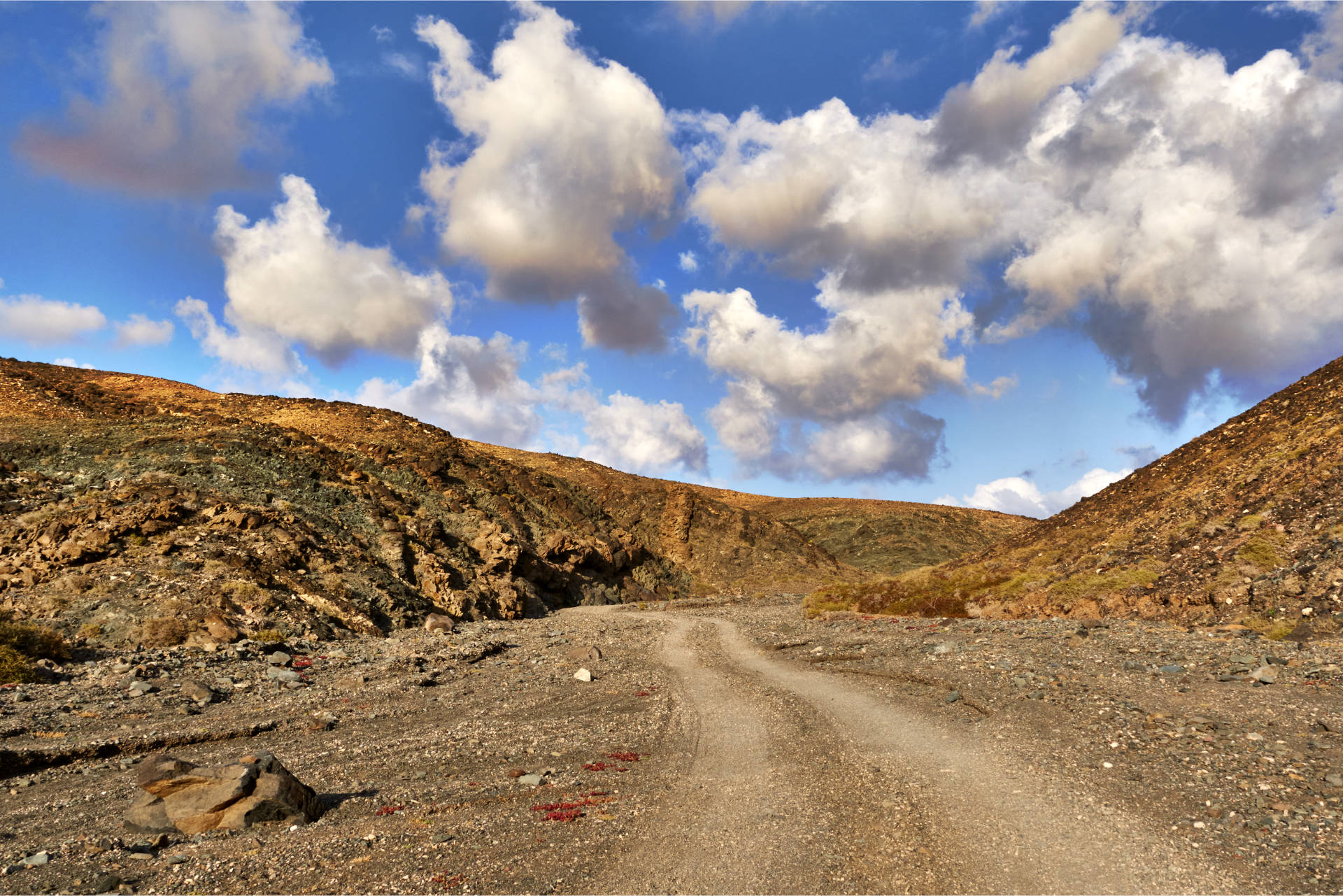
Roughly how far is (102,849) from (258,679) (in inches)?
397

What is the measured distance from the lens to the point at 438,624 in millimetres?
29688

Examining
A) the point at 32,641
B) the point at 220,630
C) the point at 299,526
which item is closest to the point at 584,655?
the point at 220,630

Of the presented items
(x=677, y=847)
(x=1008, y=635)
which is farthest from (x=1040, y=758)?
(x=1008, y=635)

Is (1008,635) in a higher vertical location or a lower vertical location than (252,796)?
higher

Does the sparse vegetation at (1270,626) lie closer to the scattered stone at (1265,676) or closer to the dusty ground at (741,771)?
the dusty ground at (741,771)

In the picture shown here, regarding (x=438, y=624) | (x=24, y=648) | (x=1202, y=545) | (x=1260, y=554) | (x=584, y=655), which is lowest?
(x=584, y=655)

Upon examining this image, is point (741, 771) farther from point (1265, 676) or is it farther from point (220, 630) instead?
point (220, 630)

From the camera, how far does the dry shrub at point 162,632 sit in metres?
20.0

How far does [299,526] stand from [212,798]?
26.2m

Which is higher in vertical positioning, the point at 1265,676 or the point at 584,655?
the point at 1265,676

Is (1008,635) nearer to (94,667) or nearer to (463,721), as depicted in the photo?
(463,721)

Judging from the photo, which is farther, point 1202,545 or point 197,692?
point 1202,545

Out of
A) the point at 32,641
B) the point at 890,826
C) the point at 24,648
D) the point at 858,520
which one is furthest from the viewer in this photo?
the point at 858,520

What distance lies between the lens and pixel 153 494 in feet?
94.6
